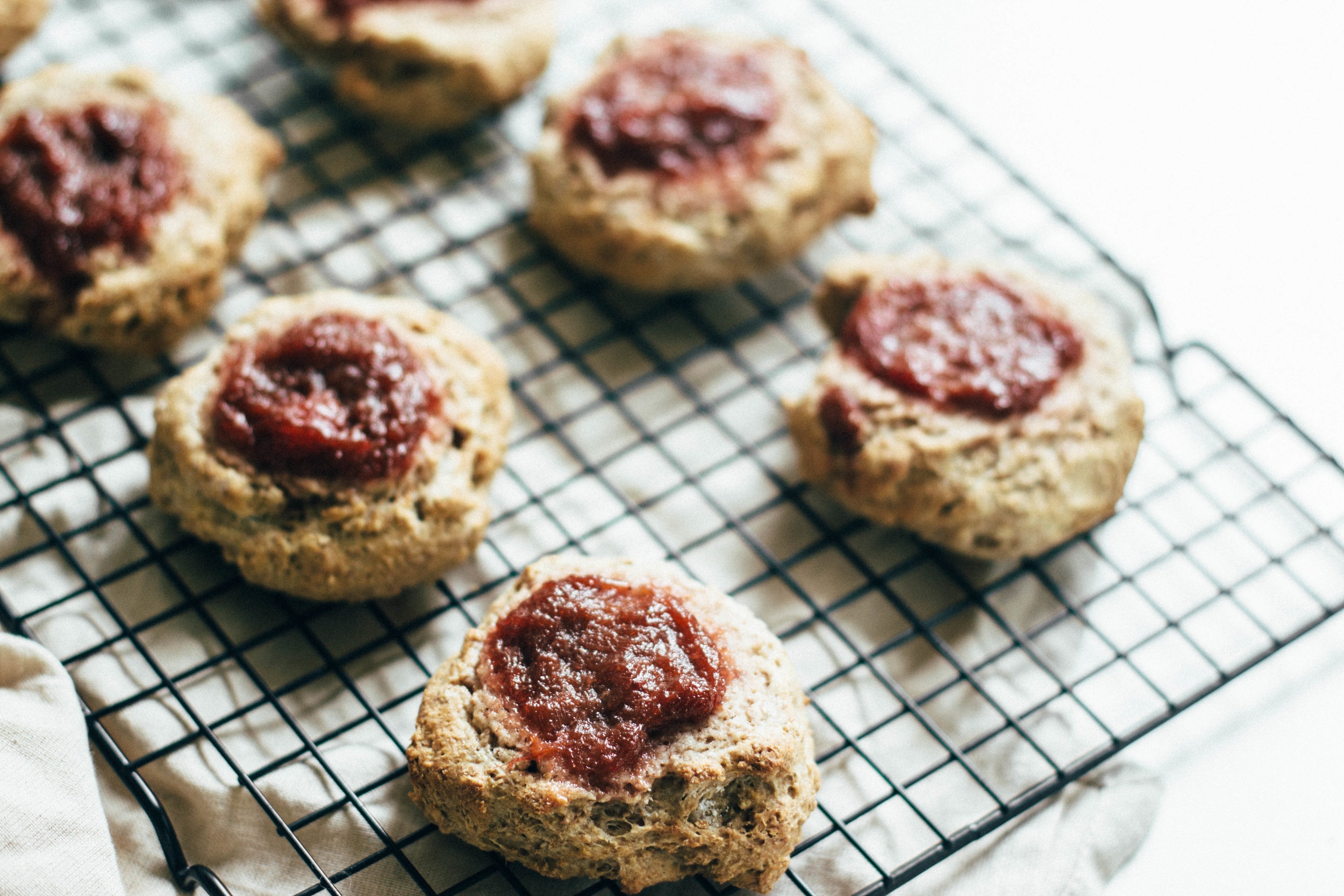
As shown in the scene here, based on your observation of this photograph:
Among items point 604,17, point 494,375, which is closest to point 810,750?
point 494,375

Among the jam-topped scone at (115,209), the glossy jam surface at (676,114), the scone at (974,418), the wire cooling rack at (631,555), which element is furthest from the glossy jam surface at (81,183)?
the scone at (974,418)

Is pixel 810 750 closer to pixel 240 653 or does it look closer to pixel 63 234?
pixel 240 653

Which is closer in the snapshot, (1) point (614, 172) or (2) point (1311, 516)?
(2) point (1311, 516)

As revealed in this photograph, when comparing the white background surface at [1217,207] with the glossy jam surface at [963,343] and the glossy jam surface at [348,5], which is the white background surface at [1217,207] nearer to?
the glossy jam surface at [963,343]

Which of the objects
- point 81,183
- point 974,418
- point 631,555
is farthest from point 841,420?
point 81,183

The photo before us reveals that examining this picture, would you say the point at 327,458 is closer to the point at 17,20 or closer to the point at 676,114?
the point at 676,114

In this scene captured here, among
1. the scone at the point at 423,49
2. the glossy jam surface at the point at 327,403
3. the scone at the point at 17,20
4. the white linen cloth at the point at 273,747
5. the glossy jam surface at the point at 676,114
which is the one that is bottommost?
the white linen cloth at the point at 273,747
